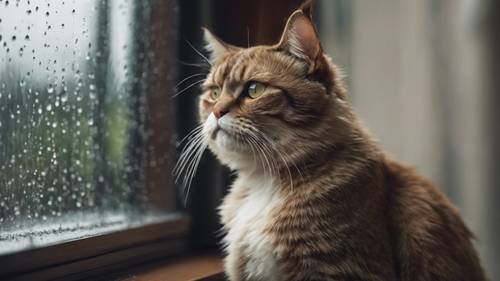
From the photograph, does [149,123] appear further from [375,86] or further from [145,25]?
[375,86]

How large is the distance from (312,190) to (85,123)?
502 millimetres

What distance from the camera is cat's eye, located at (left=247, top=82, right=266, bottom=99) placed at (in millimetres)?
1087

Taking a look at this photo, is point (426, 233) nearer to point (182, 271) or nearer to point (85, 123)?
point (182, 271)

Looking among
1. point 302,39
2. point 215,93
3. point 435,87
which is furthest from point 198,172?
point 435,87

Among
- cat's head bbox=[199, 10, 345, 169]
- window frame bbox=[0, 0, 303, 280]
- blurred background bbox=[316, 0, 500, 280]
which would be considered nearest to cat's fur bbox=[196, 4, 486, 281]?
cat's head bbox=[199, 10, 345, 169]

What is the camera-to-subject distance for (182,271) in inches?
47.5

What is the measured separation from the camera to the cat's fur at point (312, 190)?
0.98 metres

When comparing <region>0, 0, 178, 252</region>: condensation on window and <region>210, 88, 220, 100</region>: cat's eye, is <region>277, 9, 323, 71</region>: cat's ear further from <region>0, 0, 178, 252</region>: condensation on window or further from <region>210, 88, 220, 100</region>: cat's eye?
<region>0, 0, 178, 252</region>: condensation on window

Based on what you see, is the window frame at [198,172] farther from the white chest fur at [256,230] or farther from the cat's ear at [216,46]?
the white chest fur at [256,230]

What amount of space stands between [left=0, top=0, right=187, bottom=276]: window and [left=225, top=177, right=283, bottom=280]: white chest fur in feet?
0.81

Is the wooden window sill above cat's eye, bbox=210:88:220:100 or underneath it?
underneath

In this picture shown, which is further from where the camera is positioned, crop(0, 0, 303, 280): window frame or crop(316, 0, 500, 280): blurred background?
crop(316, 0, 500, 280): blurred background

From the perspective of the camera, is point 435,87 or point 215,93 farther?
point 435,87

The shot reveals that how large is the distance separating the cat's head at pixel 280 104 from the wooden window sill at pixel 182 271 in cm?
26
